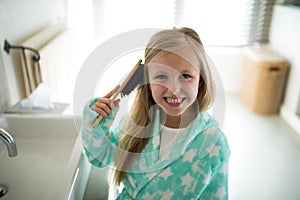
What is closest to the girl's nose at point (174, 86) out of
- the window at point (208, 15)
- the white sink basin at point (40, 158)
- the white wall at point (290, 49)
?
the white sink basin at point (40, 158)

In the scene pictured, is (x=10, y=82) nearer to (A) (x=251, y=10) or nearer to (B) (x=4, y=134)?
(B) (x=4, y=134)

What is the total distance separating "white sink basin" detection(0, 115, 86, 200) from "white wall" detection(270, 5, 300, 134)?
1863 millimetres

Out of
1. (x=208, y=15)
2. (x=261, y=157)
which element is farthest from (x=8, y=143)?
(x=208, y=15)

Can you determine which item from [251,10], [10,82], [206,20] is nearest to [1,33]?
[10,82]

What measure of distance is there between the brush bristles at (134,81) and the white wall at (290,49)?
1.90 meters

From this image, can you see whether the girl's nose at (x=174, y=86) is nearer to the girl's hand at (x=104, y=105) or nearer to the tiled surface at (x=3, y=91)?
the girl's hand at (x=104, y=105)

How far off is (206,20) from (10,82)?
185cm

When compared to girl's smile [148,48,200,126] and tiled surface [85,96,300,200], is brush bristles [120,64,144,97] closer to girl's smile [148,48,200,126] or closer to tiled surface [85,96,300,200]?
girl's smile [148,48,200,126]

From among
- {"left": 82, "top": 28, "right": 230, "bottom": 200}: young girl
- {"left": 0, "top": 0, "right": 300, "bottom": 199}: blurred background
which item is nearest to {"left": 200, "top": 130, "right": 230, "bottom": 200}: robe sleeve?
{"left": 82, "top": 28, "right": 230, "bottom": 200}: young girl

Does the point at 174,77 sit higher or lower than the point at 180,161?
higher

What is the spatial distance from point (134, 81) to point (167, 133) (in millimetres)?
178

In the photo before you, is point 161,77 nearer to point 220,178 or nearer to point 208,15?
point 220,178

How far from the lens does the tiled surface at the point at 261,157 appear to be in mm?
1561

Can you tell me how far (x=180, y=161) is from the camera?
2.31 ft
